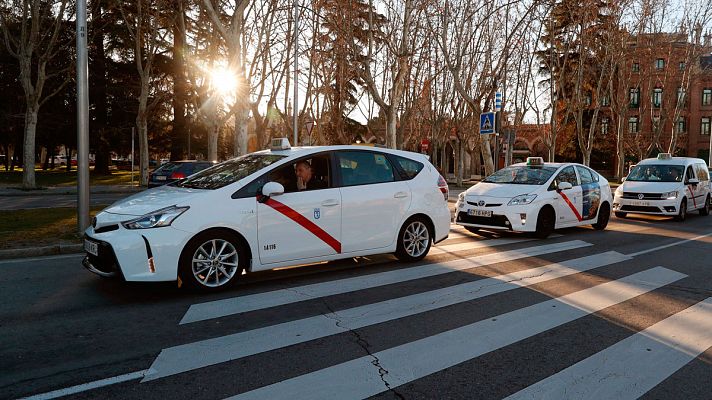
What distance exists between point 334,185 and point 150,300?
8.48 ft

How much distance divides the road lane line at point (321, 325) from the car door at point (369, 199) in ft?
4.41

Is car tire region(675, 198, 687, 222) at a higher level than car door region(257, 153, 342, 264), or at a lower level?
lower

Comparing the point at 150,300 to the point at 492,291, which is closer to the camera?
the point at 150,300

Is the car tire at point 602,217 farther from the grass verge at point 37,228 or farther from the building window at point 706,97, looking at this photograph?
the building window at point 706,97

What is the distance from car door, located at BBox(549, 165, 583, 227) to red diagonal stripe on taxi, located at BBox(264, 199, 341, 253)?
5824 mm

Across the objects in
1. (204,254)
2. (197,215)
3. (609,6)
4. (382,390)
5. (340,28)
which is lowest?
(382,390)

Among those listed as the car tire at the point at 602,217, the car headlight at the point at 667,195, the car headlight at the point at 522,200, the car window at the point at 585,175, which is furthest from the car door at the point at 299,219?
the car headlight at the point at 667,195

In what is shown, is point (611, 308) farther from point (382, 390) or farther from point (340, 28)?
point (340, 28)

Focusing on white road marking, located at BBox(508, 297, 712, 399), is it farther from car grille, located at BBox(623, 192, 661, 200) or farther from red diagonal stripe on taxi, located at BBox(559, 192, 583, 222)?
car grille, located at BBox(623, 192, 661, 200)

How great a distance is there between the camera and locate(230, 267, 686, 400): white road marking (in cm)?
369

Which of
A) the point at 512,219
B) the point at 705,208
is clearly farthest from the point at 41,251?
the point at 705,208

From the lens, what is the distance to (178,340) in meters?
4.61

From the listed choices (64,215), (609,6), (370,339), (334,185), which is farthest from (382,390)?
(609,6)

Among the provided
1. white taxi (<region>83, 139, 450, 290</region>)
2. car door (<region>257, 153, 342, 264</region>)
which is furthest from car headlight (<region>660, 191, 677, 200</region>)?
car door (<region>257, 153, 342, 264</region>)
